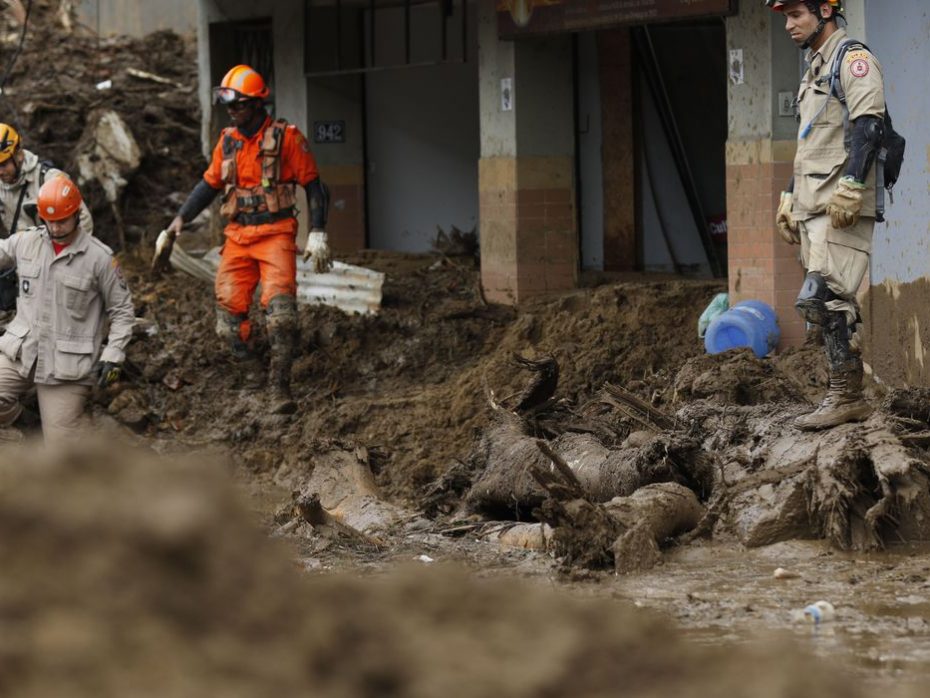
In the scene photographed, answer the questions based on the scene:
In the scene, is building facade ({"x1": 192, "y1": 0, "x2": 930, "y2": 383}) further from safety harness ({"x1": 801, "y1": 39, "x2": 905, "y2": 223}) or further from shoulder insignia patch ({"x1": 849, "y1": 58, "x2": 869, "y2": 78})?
shoulder insignia patch ({"x1": 849, "y1": 58, "x2": 869, "y2": 78})

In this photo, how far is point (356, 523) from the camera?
25.6ft

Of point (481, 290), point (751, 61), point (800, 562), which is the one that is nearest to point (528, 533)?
point (800, 562)

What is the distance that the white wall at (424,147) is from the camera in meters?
15.3

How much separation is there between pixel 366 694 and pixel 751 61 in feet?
25.8

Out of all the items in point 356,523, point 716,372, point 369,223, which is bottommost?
point 356,523

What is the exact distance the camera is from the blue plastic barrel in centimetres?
967

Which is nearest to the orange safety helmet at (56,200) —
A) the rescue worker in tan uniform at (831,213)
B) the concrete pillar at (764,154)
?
the rescue worker in tan uniform at (831,213)

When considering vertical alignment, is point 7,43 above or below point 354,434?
above

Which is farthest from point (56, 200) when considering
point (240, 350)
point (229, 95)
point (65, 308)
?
point (240, 350)

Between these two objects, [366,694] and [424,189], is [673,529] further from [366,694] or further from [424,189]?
[424,189]

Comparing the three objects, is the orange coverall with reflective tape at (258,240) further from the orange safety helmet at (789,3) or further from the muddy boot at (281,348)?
the orange safety helmet at (789,3)

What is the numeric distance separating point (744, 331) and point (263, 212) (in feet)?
11.1

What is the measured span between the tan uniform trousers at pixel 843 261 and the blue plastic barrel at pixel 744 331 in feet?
8.30

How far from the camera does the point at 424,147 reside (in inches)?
608
